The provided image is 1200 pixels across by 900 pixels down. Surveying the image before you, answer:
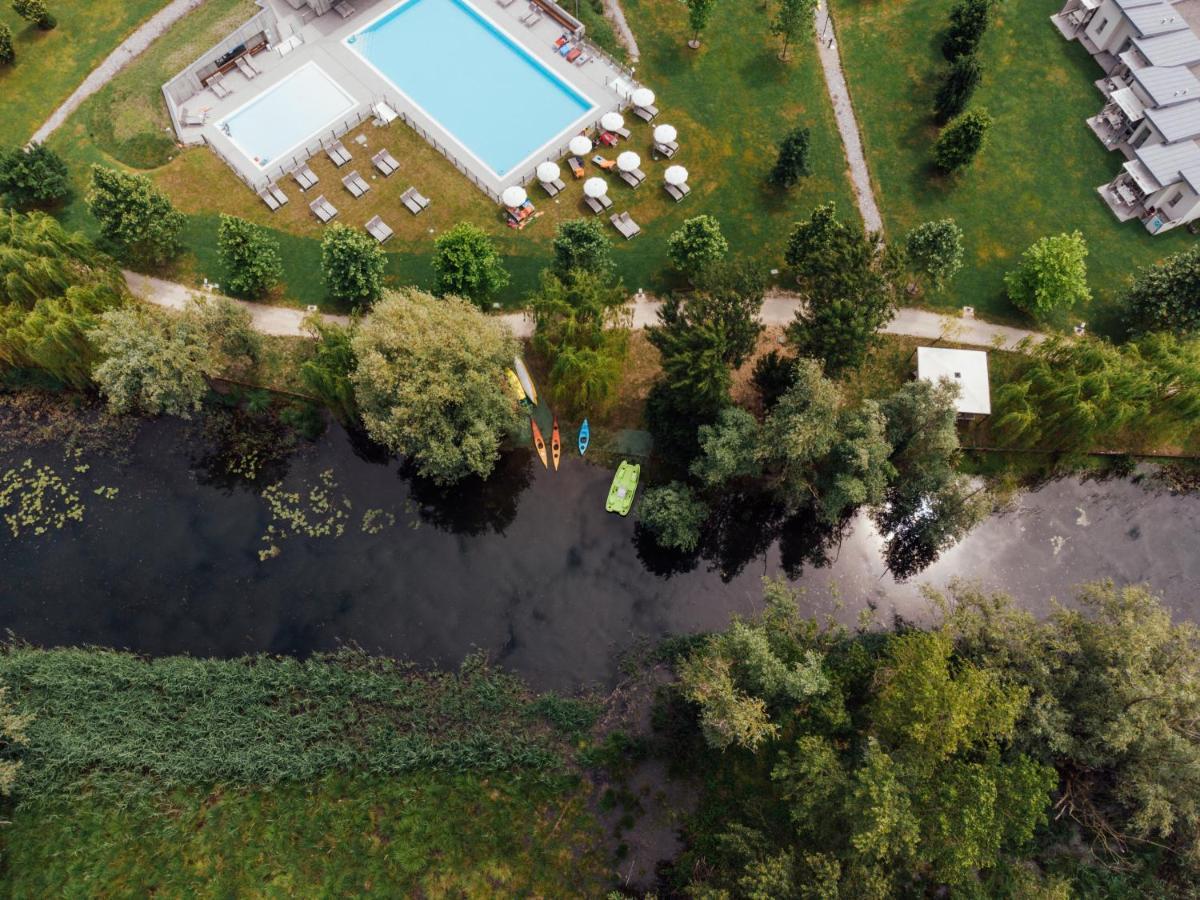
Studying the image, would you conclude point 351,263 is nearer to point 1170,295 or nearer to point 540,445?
point 540,445

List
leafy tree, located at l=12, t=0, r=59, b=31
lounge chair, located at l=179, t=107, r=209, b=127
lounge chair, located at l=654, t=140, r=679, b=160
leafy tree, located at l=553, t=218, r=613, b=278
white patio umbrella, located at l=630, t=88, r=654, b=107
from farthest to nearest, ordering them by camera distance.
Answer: leafy tree, located at l=12, t=0, r=59, b=31 → lounge chair, located at l=179, t=107, r=209, b=127 → white patio umbrella, located at l=630, t=88, r=654, b=107 → lounge chair, located at l=654, t=140, r=679, b=160 → leafy tree, located at l=553, t=218, r=613, b=278

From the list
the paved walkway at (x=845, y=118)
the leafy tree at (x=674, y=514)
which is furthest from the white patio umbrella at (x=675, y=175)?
the leafy tree at (x=674, y=514)

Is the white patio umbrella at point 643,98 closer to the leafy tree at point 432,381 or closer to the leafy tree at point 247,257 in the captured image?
the leafy tree at point 432,381

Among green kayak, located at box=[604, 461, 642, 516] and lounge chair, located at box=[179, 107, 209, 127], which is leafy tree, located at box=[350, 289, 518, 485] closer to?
green kayak, located at box=[604, 461, 642, 516]

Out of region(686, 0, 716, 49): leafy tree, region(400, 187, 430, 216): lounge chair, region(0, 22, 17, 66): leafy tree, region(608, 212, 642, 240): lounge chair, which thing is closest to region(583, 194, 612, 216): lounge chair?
region(608, 212, 642, 240): lounge chair

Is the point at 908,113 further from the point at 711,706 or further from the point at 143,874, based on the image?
the point at 143,874
